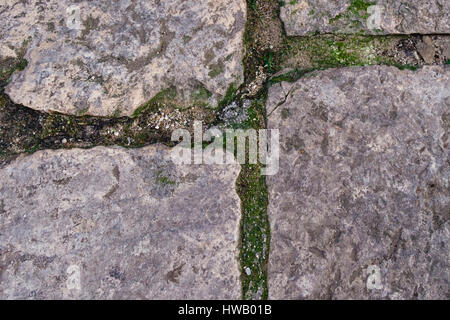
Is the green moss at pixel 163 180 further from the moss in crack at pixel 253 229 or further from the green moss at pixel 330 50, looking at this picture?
the green moss at pixel 330 50

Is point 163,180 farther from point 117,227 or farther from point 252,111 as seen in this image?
point 252,111

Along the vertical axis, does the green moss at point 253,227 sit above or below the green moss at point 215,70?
below

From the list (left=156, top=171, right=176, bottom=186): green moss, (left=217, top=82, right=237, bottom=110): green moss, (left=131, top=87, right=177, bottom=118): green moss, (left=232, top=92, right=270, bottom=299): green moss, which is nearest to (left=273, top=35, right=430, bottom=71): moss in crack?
(left=217, top=82, right=237, bottom=110): green moss

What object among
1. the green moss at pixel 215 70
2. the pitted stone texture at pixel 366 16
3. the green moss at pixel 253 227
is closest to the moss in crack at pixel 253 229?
the green moss at pixel 253 227

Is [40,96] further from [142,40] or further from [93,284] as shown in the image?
[93,284]

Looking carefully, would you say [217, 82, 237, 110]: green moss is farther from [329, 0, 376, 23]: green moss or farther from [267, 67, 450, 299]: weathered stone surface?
[329, 0, 376, 23]: green moss
